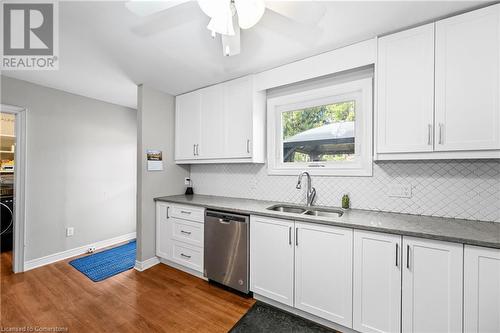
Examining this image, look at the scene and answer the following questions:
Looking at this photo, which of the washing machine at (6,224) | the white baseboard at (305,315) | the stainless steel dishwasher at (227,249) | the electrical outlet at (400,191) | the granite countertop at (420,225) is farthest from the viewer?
the washing machine at (6,224)

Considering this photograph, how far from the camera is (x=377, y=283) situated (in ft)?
5.03

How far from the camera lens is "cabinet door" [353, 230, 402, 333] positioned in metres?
1.47

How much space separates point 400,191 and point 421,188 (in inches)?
6.0

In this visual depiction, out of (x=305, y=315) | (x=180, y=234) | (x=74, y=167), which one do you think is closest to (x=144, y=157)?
(x=180, y=234)

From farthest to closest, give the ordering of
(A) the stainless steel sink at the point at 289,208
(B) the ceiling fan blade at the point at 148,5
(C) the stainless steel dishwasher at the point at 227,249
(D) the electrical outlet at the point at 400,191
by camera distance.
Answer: (A) the stainless steel sink at the point at 289,208, (C) the stainless steel dishwasher at the point at 227,249, (D) the electrical outlet at the point at 400,191, (B) the ceiling fan blade at the point at 148,5

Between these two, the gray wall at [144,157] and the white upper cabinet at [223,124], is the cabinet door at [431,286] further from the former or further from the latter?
the gray wall at [144,157]

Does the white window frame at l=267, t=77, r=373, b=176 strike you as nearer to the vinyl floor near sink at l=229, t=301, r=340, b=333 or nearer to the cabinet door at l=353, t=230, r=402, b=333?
the cabinet door at l=353, t=230, r=402, b=333

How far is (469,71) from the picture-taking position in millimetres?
1476

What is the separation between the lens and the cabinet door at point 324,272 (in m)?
1.65

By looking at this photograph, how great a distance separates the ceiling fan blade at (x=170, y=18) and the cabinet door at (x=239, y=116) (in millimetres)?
1033

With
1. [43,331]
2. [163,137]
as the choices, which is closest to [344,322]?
[43,331]

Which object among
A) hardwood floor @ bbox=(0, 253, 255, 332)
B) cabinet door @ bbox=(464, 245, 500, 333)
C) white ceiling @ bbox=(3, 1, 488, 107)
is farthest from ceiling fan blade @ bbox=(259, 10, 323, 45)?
hardwood floor @ bbox=(0, 253, 255, 332)

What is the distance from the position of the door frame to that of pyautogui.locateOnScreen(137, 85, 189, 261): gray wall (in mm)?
1391

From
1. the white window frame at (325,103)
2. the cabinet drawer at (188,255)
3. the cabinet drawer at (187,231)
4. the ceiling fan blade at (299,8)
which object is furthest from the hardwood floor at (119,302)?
the ceiling fan blade at (299,8)
